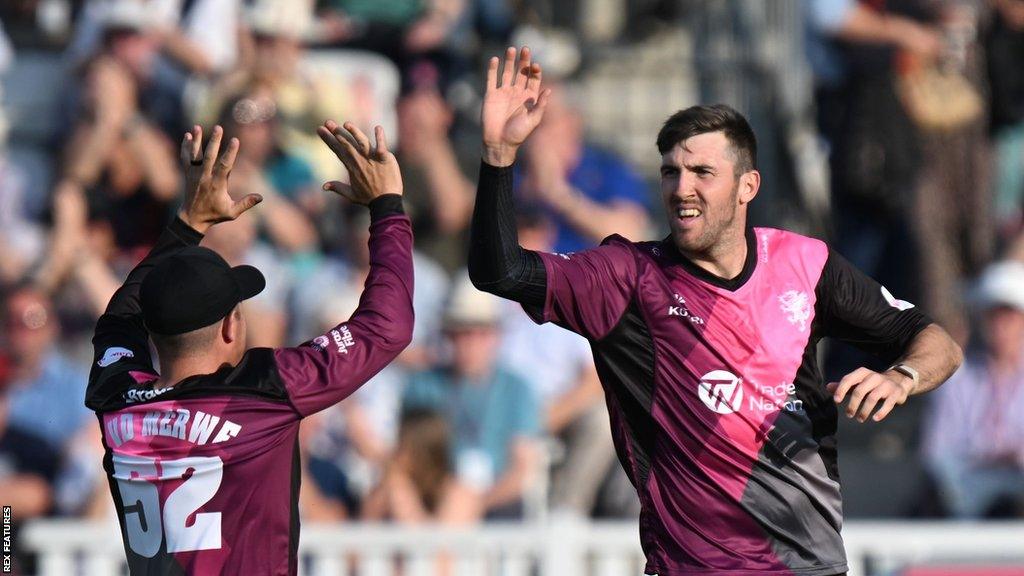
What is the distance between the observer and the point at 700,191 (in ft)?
16.0

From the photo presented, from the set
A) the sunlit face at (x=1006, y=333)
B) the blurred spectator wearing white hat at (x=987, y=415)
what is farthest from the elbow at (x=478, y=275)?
the sunlit face at (x=1006, y=333)

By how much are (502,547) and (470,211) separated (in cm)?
268

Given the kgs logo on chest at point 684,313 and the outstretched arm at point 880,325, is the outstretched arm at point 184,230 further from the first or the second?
the outstretched arm at point 880,325

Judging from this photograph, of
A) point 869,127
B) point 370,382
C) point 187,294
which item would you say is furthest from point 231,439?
point 869,127

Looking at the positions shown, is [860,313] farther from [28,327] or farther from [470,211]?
[28,327]

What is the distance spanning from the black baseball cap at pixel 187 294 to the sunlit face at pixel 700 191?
137cm

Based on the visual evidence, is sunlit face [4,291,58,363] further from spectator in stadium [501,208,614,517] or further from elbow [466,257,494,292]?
elbow [466,257,494,292]

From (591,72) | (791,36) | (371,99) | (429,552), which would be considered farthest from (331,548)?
(791,36)

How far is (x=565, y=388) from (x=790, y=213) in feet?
7.44

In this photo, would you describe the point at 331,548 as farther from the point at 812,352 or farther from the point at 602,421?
the point at 812,352

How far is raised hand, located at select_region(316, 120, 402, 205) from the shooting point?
4761 mm

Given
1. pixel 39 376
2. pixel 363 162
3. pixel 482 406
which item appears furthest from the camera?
pixel 39 376

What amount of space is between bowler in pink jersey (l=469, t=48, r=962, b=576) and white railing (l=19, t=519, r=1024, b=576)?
131 inches

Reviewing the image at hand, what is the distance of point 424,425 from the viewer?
29.1ft
